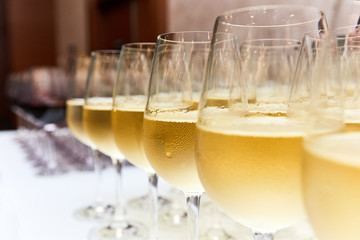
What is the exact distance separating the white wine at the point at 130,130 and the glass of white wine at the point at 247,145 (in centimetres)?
23

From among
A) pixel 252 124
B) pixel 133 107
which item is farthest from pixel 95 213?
pixel 252 124

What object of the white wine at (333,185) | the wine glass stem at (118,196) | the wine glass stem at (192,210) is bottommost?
the wine glass stem at (118,196)

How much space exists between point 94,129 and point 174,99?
0.96 feet

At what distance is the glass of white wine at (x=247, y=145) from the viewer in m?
0.36

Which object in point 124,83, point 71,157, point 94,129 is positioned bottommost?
point 71,157

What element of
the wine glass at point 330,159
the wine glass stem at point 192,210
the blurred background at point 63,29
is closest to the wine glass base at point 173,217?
the wine glass stem at point 192,210

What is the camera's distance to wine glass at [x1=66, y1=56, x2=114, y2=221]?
0.87 metres

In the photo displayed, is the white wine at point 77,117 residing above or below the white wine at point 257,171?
below

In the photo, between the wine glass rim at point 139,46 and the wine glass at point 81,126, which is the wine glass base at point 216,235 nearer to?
the wine glass at point 81,126

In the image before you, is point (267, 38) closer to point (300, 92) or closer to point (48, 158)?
point (300, 92)

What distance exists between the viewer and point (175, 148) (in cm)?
51

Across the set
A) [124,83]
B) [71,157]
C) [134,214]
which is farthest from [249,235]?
[71,157]

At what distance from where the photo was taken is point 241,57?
1.52ft

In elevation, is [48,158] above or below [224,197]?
below
